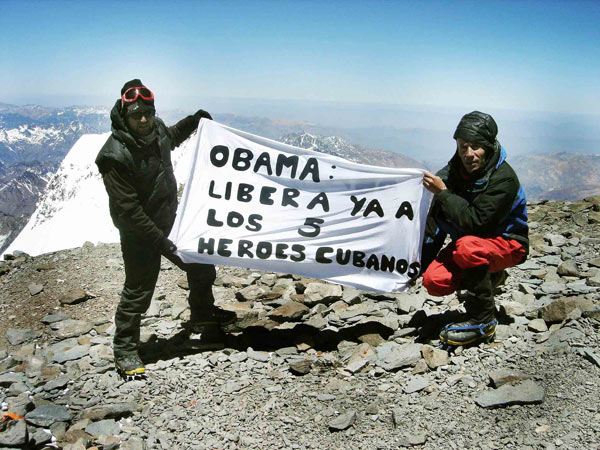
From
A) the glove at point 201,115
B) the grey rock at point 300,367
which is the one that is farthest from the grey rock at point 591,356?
the glove at point 201,115

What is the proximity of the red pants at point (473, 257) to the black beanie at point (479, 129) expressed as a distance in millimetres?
1104

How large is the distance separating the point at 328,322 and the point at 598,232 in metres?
7.02

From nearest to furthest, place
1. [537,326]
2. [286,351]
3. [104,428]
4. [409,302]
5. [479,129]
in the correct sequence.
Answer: [104,428] < [479,129] < [537,326] < [286,351] < [409,302]

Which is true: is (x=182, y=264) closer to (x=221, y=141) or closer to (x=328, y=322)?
(x=221, y=141)

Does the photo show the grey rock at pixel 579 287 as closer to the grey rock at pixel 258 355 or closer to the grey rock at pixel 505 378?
the grey rock at pixel 505 378

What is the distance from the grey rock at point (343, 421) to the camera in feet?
15.2

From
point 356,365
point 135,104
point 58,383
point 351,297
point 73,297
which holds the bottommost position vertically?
point 58,383

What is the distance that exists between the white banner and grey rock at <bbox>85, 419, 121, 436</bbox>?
2336 millimetres

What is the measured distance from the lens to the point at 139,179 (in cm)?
529

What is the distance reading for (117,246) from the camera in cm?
1162

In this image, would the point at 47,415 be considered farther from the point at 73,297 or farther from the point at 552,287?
the point at 552,287

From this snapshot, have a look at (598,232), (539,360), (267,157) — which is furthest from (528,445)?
(598,232)

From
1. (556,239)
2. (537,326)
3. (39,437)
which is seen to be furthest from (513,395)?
(556,239)

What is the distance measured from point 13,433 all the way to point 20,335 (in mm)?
3343
